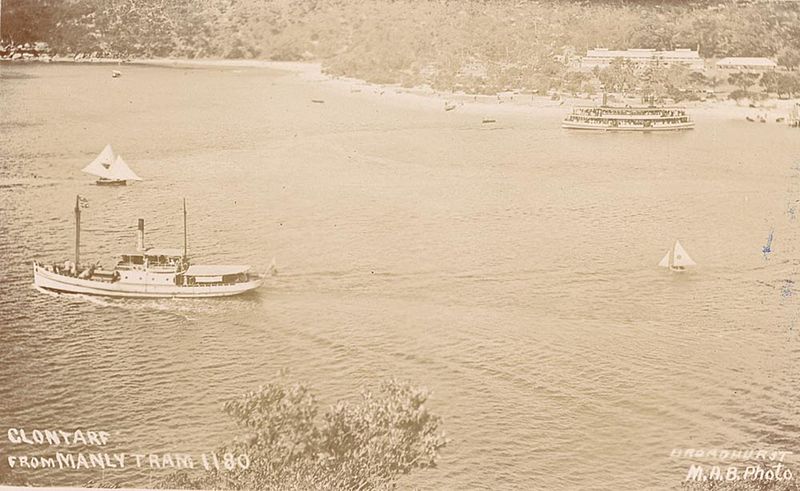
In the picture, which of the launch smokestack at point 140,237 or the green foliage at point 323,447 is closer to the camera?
the green foliage at point 323,447

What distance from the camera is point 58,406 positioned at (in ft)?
18.8

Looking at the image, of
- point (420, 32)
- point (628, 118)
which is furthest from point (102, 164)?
point (628, 118)

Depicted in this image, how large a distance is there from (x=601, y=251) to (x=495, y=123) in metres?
1.69

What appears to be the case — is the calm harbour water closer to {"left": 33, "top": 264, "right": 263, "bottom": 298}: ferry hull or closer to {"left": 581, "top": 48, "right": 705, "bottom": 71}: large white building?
{"left": 33, "top": 264, "right": 263, "bottom": 298}: ferry hull

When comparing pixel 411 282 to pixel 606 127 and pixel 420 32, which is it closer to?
pixel 420 32

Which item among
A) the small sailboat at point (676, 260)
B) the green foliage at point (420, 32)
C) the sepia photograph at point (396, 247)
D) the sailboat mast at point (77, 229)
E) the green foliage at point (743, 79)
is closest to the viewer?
the sepia photograph at point (396, 247)

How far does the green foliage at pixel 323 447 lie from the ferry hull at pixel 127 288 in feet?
3.30

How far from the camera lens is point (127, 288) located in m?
6.41

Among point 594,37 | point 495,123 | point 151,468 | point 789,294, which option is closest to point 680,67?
point 594,37

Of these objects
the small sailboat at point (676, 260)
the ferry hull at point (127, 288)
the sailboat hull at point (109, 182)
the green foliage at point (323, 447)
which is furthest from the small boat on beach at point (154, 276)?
the small sailboat at point (676, 260)

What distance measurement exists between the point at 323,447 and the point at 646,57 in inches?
158

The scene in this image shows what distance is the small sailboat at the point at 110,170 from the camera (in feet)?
21.0

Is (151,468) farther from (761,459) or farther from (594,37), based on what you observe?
(594,37)

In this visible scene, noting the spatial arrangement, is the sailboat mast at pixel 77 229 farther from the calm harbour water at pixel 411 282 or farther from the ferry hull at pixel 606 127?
the ferry hull at pixel 606 127
